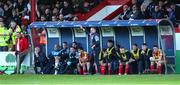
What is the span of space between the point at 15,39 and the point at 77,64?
3.03 meters

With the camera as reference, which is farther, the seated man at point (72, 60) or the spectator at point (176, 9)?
the spectator at point (176, 9)

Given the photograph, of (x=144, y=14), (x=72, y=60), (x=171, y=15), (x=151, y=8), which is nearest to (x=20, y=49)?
(x=72, y=60)

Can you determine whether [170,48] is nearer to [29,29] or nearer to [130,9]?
[130,9]

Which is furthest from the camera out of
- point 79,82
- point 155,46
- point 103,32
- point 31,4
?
point 31,4

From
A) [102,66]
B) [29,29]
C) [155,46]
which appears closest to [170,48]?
[155,46]

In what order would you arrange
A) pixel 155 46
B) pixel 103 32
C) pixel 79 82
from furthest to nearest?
pixel 103 32, pixel 155 46, pixel 79 82

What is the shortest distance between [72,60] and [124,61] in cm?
205

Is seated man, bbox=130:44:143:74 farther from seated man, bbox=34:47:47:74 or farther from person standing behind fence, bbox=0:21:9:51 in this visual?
person standing behind fence, bbox=0:21:9:51

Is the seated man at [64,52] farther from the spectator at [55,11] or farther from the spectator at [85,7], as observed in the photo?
the spectator at [85,7]

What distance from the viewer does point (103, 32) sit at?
2762 cm

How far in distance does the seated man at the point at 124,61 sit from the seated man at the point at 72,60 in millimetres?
1717

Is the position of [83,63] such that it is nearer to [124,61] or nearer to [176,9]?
[124,61]

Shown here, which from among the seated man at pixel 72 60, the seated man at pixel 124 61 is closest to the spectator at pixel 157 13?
the seated man at pixel 124 61

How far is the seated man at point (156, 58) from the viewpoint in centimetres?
2567
